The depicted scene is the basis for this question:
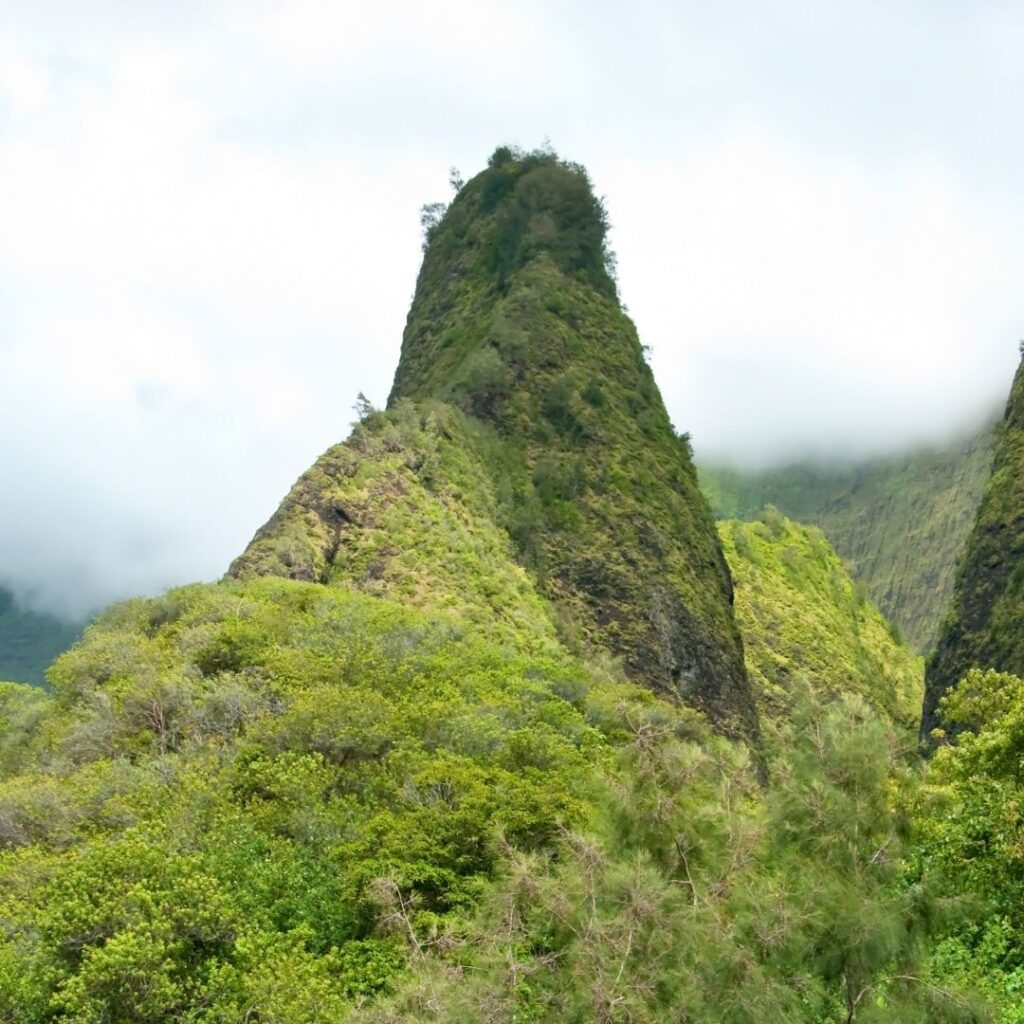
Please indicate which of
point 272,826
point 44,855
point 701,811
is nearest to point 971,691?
point 701,811

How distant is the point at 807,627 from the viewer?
268 ft

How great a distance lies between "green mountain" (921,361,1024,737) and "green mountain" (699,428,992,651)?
60326mm

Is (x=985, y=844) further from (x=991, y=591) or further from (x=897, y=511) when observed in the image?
(x=897, y=511)

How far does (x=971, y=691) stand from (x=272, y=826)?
13412mm

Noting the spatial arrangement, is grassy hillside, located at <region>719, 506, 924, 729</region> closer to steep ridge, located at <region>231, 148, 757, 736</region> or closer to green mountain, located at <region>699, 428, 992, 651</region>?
steep ridge, located at <region>231, 148, 757, 736</region>

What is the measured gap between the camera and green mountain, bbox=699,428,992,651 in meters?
133

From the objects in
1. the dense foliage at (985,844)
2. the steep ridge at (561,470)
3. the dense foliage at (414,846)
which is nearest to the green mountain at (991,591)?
the steep ridge at (561,470)

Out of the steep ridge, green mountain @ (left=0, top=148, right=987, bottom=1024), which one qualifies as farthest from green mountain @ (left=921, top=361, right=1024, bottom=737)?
green mountain @ (left=0, top=148, right=987, bottom=1024)

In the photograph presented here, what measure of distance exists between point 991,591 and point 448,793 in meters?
39.7

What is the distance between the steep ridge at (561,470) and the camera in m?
44.4

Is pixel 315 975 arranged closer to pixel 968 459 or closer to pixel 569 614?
pixel 569 614

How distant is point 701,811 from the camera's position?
13625mm

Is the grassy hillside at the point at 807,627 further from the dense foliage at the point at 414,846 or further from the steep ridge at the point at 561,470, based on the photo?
the dense foliage at the point at 414,846

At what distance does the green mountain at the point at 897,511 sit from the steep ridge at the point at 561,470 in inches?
2535
